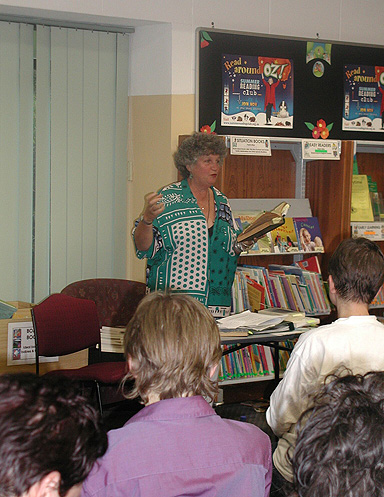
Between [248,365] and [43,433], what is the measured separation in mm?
3532

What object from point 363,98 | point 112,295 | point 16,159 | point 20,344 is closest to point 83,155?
point 16,159

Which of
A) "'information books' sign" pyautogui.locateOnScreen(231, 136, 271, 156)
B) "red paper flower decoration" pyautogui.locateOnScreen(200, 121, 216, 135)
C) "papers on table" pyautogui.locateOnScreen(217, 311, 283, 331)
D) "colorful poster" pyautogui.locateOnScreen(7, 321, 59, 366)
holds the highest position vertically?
"red paper flower decoration" pyautogui.locateOnScreen(200, 121, 216, 135)

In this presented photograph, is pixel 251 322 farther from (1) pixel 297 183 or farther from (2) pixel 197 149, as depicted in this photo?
(1) pixel 297 183

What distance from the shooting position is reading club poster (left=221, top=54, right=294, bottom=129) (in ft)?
14.3

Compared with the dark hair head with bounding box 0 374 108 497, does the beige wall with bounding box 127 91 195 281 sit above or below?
above

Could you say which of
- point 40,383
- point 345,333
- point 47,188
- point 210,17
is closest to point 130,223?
point 47,188

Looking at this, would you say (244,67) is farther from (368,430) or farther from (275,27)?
(368,430)

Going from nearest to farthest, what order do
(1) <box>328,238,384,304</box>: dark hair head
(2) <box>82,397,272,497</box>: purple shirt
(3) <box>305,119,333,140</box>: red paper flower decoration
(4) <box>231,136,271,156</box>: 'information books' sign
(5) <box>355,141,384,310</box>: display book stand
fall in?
1. (2) <box>82,397,272,497</box>: purple shirt
2. (1) <box>328,238,384,304</box>: dark hair head
3. (4) <box>231,136,271,156</box>: 'information books' sign
4. (3) <box>305,119,333,140</box>: red paper flower decoration
5. (5) <box>355,141,384,310</box>: display book stand

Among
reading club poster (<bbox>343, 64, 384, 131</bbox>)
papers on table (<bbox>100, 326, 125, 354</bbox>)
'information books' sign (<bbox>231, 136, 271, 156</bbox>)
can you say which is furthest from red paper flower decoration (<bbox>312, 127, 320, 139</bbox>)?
papers on table (<bbox>100, 326, 125, 354</bbox>)

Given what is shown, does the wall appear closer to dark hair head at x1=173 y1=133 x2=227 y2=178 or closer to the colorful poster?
dark hair head at x1=173 y1=133 x2=227 y2=178

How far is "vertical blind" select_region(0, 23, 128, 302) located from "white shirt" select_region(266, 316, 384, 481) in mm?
2611

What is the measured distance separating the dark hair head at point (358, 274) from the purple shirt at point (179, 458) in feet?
3.02

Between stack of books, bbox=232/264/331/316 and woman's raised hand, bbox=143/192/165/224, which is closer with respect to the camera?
woman's raised hand, bbox=143/192/165/224

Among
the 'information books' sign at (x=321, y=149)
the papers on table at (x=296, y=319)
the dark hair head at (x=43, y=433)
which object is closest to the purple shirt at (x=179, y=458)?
the dark hair head at (x=43, y=433)
